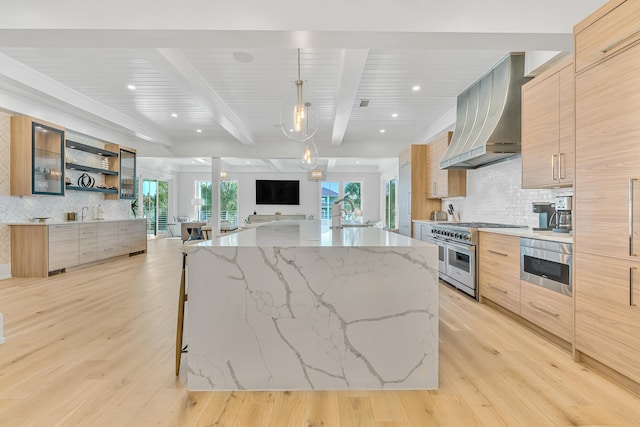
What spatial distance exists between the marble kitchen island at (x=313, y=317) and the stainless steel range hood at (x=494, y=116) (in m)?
2.32

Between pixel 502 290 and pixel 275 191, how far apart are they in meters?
9.88

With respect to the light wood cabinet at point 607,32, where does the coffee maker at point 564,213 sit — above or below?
below

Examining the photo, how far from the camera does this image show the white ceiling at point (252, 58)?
8.04 ft

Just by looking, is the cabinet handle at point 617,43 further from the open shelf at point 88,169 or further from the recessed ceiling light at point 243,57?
the open shelf at point 88,169

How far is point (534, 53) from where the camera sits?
334cm

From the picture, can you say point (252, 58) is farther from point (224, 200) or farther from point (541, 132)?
point (224, 200)

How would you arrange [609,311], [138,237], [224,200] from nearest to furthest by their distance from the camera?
[609,311] → [138,237] → [224,200]

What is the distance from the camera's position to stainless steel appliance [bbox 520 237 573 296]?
2.37m

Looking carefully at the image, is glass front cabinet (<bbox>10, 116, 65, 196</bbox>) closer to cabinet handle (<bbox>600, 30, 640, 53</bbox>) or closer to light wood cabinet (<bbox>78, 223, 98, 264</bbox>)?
light wood cabinet (<bbox>78, 223, 98, 264</bbox>)

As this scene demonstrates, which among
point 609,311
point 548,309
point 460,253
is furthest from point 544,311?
point 460,253

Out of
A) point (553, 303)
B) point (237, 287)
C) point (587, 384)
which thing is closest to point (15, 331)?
point (237, 287)

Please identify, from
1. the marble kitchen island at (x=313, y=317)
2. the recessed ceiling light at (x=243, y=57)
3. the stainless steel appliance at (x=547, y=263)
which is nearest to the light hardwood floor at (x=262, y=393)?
the marble kitchen island at (x=313, y=317)

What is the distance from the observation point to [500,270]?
3.19 m

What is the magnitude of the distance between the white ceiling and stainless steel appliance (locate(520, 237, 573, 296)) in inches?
62.0
